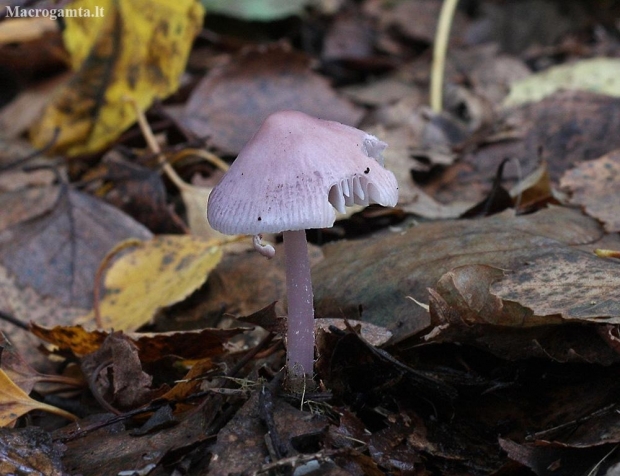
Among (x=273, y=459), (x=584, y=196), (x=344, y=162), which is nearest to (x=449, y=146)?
(x=584, y=196)

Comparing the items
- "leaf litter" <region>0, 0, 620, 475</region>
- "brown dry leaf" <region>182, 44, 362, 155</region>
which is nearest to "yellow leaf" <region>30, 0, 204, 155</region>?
"leaf litter" <region>0, 0, 620, 475</region>

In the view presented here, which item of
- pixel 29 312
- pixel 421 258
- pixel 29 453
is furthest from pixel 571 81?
pixel 29 453

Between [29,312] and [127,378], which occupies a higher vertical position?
[127,378]

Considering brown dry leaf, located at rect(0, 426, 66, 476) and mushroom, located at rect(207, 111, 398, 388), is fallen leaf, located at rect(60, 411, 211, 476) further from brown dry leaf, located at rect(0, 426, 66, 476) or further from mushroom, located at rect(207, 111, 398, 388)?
mushroom, located at rect(207, 111, 398, 388)

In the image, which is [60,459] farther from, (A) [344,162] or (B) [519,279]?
(B) [519,279]

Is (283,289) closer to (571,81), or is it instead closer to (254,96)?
(254,96)
